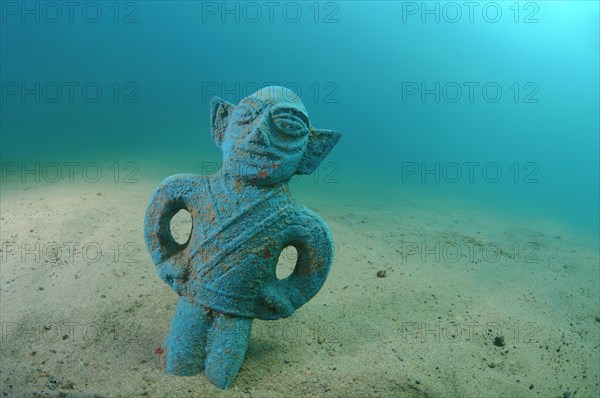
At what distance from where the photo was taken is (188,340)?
293cm

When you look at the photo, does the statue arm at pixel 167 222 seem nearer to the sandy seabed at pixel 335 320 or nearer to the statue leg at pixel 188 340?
the statue leg at pixel 188 340

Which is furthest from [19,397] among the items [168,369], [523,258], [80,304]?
[523,258]

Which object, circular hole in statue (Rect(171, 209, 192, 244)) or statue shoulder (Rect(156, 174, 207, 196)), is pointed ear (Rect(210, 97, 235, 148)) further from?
circular hole in statue (Rect(171, 209, 192, 244))

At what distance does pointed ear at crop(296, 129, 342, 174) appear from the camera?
298cm

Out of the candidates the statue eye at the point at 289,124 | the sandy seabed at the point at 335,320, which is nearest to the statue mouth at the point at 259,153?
the statue eye at the point at 289,124

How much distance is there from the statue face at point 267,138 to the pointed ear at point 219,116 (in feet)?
0.52

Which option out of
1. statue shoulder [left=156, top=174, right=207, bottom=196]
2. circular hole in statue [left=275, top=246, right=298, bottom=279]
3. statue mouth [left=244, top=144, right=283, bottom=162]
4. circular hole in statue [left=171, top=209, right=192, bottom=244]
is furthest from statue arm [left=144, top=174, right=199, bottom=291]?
circular hole in statue [left=171, top=209, right=192, bottom=244]

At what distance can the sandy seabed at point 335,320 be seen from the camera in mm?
3053

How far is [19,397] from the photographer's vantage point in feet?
9.03

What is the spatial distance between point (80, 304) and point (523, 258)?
522 cm

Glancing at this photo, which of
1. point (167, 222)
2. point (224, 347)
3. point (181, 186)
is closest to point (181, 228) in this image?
point (167, 222)

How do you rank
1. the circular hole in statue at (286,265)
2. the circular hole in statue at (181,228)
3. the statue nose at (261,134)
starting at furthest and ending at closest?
1. the circular hole in statue at (181,228)
2. the circular hole in statue at (286,265)
3. the statue nose at (261,134)

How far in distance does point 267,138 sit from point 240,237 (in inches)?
23.1

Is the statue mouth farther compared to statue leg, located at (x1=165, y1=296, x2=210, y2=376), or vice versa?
statue leg, located at (x1=165, y1=296, x2=210, y2=376)
